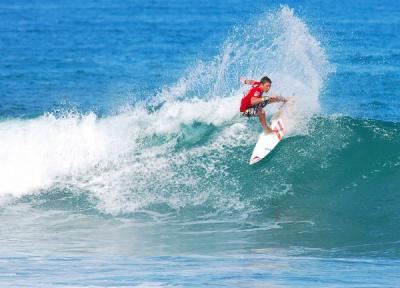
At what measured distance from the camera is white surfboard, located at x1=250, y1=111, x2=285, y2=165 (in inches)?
695

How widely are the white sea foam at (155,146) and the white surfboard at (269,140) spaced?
0.56 meters

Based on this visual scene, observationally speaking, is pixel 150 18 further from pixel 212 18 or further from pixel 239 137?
pixel 239 137

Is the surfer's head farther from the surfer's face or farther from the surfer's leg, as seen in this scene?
the surfer's leg

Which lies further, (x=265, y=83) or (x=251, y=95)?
(x=251, y=95)

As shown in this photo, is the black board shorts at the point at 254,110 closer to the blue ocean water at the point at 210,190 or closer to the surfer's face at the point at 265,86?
the surfer's face at the point at 265,86

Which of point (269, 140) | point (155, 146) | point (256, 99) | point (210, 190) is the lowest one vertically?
point (210, 190)

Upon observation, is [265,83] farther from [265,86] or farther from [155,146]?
[155,146]

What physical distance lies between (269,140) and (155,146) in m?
2.73

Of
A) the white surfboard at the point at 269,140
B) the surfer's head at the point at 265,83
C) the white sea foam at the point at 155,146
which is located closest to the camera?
the surfer's head at the point at 265,83

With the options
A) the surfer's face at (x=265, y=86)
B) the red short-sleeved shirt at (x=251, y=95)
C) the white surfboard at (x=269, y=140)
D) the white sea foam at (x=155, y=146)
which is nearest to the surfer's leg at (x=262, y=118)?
the white surfboard at (x=269, y=140)

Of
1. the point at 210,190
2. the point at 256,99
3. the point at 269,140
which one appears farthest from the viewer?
the point at 269,140

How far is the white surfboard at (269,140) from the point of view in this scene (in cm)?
1766

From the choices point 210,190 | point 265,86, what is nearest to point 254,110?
point 265,86

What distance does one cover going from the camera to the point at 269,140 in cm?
1769
